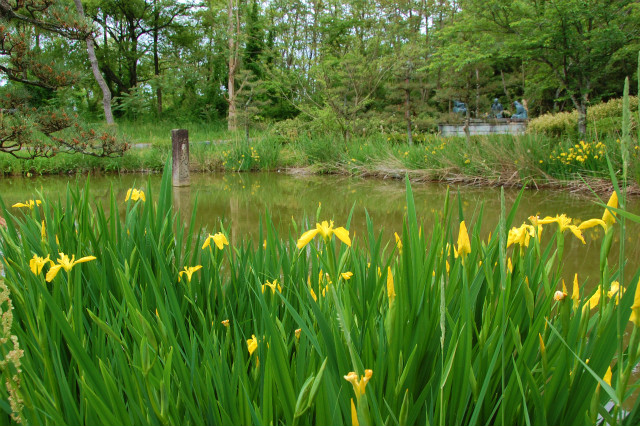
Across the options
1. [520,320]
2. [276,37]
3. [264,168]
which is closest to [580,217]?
[520,320]

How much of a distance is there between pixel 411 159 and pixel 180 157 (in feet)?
12.3

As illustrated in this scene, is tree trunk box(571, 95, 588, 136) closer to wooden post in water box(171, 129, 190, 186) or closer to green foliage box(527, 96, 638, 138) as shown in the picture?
green foliage box(527, 96, 638, 138)

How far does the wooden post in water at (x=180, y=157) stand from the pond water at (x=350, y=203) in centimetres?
34

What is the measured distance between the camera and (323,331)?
660 millimetres

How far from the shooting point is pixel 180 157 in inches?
276

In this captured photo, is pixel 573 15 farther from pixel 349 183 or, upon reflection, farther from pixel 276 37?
pixel 276 37

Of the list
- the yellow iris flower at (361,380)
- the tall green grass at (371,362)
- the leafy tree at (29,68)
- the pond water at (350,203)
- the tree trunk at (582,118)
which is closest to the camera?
the yellow iris flower at (361,380)

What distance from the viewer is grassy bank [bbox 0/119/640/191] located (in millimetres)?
6051

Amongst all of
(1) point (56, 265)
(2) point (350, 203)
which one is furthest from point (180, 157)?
(1) point (56, 265)

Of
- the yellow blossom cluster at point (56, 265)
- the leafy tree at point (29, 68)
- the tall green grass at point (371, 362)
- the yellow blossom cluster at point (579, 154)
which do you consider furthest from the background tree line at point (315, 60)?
the tall green grass at point (371, 362)

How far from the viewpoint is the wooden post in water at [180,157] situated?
22.9 ft

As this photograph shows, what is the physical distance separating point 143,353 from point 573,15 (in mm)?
7649

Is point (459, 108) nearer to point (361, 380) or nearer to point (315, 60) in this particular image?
point (315, 60)

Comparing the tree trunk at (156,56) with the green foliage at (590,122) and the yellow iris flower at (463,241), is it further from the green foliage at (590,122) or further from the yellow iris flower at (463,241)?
the yellow iris flower at (463,241)
